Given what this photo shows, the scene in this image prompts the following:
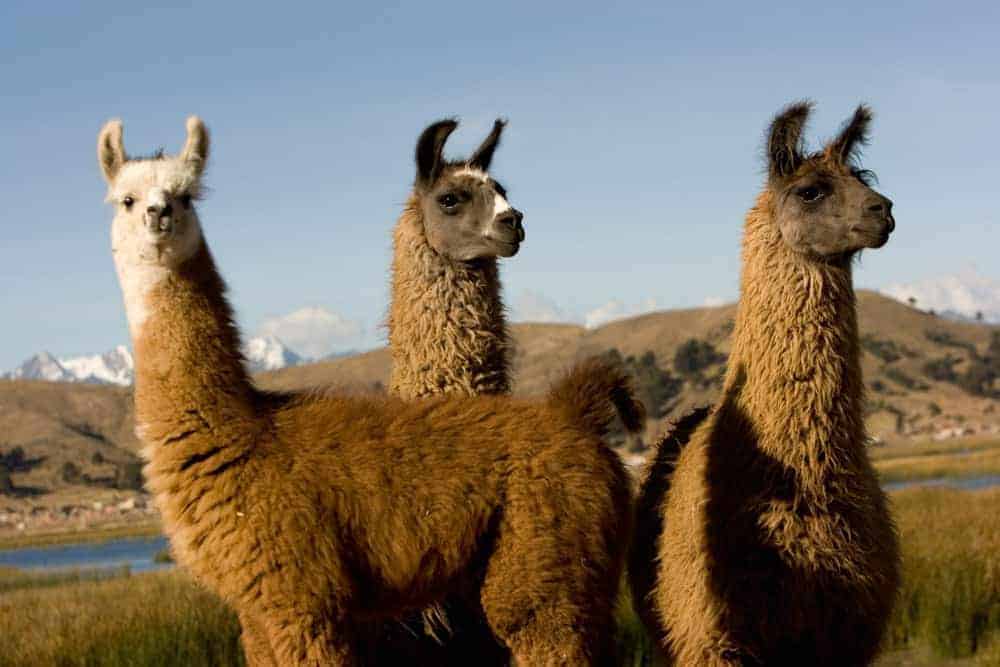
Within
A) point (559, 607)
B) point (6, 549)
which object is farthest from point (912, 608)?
point (6, 549)

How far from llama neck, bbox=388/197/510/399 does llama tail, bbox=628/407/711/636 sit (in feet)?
3.39

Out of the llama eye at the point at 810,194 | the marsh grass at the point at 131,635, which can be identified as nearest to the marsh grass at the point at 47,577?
the marsh grass at the point at 131,635

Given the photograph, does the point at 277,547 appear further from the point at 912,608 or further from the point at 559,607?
the point at 912,608

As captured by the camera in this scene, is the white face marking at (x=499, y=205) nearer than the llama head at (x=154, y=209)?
No

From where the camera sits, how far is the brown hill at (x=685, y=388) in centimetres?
6881

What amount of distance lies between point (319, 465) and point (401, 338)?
1.86 metres

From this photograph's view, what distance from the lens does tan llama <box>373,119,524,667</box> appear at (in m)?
6.22

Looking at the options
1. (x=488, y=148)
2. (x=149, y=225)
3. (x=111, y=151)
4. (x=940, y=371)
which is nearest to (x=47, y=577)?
(x=488, y=148)

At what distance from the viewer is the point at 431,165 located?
664 centimetres

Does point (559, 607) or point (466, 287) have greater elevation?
point (466, 287)

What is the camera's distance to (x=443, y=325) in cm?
628

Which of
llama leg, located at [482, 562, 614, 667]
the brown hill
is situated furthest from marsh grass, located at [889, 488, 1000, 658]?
the brown hill

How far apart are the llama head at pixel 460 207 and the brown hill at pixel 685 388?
158 feet

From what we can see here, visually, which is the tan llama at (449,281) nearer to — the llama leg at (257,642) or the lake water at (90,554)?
the llama leg at (257,642)
